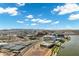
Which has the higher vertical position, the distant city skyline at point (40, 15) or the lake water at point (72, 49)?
the distant city skyline at point (40, 15)

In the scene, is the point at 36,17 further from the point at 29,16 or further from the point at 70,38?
the point at 70,38

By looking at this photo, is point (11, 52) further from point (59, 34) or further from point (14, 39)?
point (59, 34)

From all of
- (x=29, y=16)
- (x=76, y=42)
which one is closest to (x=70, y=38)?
(x=76, y=42)

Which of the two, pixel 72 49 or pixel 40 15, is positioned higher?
pixel 40 15

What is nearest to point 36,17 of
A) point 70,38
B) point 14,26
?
point 14,26

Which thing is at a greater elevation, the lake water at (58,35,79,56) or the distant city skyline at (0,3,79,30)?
the distant city skyline at (0,3,79,30)

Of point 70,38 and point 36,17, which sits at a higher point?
point 36,17

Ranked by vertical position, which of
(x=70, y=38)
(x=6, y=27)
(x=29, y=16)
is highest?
(x=29, y=16)
